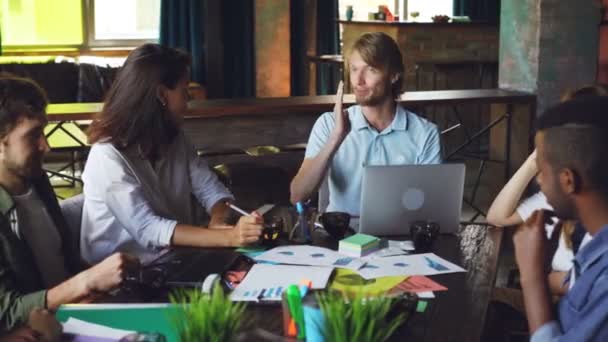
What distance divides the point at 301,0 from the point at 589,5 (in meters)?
3.45

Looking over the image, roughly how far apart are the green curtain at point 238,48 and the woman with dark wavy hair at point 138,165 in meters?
5.06

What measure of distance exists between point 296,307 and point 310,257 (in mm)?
614

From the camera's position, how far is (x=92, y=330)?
1626mm

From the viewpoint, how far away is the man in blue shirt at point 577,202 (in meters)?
1.51

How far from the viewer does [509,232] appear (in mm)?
2590

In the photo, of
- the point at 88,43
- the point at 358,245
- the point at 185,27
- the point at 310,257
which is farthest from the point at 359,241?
the point at 88,43

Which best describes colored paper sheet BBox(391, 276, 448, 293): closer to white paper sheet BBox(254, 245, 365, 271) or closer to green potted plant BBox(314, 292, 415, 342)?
white paper sheet BBox(254, 245, 365, 271)

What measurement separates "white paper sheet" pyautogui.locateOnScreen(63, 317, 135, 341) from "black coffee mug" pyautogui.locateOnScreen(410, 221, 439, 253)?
2.85 ft

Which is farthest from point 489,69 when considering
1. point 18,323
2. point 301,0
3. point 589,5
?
point 18,323

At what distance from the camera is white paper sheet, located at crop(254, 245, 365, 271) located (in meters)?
2.07

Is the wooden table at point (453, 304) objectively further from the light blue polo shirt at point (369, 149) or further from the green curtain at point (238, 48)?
the green curtain at point (238, 48)

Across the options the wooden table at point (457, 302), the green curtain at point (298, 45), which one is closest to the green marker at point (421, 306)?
the wooden table at point (457, 302)

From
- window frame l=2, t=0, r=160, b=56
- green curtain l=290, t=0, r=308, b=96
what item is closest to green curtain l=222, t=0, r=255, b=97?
green curtain l=290, t=0, r=308, b=96

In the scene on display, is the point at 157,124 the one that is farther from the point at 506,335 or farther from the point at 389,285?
the point at 506,335
